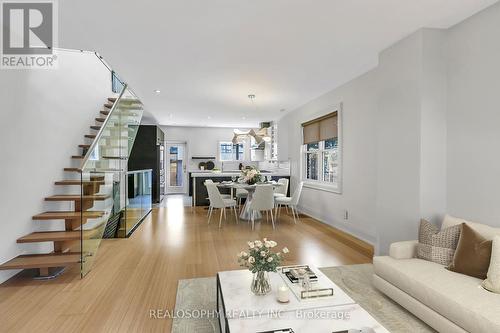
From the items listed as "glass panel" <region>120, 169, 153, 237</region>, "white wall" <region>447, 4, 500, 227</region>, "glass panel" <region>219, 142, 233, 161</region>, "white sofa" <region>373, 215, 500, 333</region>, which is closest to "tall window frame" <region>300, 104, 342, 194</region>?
"white wall" <region>447, 4, 500, 227</region>

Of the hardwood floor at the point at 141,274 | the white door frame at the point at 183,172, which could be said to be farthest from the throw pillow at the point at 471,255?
the white door frame at the point at 183,172

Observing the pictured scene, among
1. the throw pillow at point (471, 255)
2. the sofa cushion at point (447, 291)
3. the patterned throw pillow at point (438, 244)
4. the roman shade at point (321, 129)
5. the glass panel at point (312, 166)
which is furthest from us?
the glass panel at point (312, 166)

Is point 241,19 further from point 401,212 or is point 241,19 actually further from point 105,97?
point 105,97

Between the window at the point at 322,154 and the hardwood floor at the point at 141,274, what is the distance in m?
1.08

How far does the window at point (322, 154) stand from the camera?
17.6 feet

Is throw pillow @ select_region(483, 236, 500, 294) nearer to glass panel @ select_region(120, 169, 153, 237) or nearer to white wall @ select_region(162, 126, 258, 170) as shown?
glass panel @ select_region(120, 169, 153, 237)

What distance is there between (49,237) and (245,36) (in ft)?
10.8

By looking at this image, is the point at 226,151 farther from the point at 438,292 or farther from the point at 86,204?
the point at 438,292

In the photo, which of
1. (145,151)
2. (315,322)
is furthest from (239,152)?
(315,322)

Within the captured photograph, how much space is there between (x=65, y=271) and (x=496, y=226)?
4625mm

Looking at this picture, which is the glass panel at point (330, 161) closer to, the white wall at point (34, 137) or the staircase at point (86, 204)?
the staircase at point (86, 204)

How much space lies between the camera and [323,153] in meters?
5.89

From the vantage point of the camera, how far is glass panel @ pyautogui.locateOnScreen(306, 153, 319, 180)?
625 cm

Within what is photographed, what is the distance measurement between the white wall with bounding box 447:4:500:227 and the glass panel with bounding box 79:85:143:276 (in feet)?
13.6
